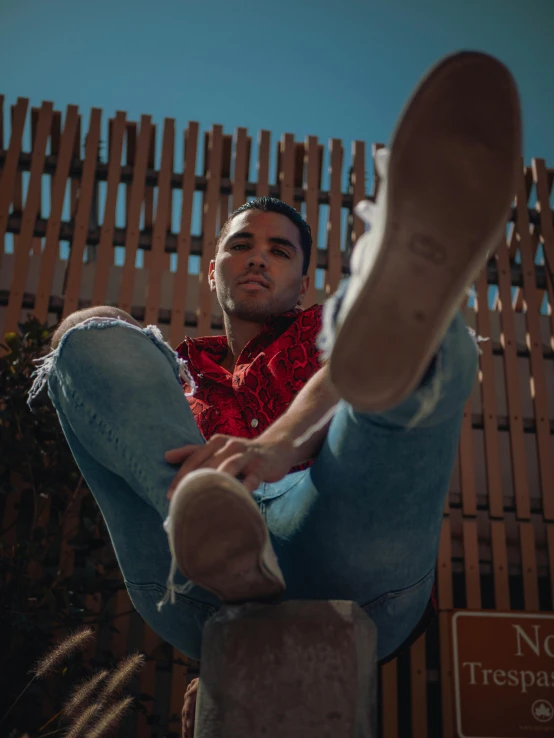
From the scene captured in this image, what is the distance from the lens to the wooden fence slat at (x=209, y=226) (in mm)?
3879

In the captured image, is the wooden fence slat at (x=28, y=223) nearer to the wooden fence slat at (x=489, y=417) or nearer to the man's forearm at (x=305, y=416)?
the wooden fence slat at (x=489, y=417)

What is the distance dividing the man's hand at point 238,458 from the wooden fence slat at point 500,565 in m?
3.07

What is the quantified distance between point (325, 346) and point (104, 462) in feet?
1.26

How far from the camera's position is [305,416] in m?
0.91

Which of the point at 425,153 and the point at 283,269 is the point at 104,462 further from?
the point at 283,269

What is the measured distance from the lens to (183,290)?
395cm

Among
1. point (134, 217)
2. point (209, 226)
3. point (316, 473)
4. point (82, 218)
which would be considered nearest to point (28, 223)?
point (82, 218)

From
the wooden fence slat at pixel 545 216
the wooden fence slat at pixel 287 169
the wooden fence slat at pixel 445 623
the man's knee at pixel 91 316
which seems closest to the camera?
the man's knee at pixel 91 316

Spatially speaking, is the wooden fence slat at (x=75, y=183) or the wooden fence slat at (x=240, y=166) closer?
the wooden fence slat at (x=75, y=183)

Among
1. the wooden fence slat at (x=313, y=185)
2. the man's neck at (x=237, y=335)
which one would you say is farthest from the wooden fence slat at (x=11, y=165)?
the man's neck at (x=237, y=335)

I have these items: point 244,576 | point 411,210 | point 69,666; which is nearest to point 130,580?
point 244,576

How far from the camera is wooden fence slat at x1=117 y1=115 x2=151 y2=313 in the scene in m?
3.90

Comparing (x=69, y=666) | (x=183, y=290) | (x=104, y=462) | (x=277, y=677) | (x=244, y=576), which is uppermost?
(x=183, y=290)

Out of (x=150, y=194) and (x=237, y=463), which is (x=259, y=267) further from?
(x=150, y=194)
